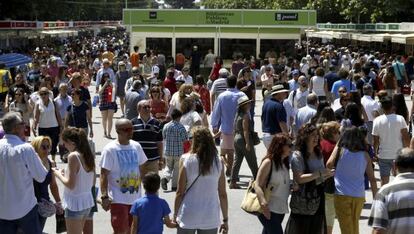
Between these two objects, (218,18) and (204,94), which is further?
(218,18)

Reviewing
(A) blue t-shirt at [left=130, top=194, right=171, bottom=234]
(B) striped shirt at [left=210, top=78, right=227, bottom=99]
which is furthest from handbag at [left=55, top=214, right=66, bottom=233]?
(B) striped shirt at [left=210, top=78, right=227, bottom=99]

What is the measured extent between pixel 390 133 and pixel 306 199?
10.3 feet

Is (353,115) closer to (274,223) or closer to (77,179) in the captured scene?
(274,223)

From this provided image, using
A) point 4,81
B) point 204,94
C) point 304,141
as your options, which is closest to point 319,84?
point 204,94

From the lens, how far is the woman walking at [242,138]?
1130 centimetres

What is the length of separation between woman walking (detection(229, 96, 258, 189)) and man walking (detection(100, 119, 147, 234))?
3896mm

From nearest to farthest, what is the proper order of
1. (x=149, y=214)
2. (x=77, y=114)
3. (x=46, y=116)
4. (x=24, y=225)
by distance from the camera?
(x=149, y=214) → (x=24, y=225) → (x=77, y=114) → (x=46, y=116)

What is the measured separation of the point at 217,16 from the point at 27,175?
2442cm

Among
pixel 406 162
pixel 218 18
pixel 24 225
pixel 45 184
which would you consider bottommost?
pixel 24 225

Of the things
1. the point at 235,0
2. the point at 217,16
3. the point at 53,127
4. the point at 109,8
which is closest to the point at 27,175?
the point at 53,127

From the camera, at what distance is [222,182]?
6.86 meters

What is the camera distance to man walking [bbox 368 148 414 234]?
19.1 ft

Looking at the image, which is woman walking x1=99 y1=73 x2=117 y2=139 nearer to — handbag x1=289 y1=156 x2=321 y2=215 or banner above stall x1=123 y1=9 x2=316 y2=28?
handbag x1=289 y1=156 x2=321 y2=215

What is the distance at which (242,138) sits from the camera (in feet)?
38.0
